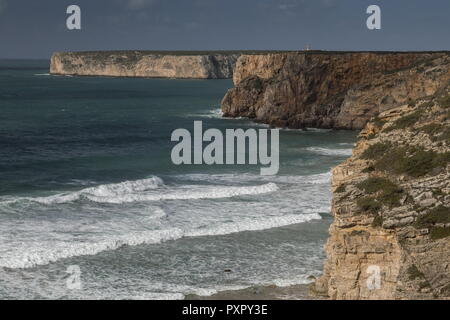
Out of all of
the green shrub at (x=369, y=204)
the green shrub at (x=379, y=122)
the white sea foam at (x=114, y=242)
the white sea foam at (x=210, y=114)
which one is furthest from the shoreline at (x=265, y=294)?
the white sea foam at (x=210, y=114)

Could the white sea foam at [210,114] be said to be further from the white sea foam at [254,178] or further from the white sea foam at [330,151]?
the white sea foam at [254,178]

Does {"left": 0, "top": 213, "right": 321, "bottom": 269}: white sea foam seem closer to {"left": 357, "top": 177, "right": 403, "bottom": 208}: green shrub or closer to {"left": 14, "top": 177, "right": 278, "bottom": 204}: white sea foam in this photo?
{"left": 14, "top": 177, "right": 278, "bottom": 204}: white sea foam

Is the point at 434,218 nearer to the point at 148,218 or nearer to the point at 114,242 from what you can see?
the point at 114,242

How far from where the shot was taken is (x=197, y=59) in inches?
7589

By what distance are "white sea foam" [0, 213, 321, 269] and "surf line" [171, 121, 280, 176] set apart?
12.6 meters

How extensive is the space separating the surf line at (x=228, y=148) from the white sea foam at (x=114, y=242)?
12.6 m

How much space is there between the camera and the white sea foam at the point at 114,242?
2419cm

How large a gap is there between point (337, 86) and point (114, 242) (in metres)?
47.7

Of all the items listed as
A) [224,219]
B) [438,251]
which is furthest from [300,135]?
[438,251]

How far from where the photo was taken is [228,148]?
54.7 metres

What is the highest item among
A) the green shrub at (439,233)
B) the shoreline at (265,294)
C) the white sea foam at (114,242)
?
the green shrub at (439,233)

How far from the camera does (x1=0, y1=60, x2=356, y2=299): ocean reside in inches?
886

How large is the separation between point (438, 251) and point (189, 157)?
115 ft

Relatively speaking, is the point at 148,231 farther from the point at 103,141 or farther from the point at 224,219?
the point at 103,141
